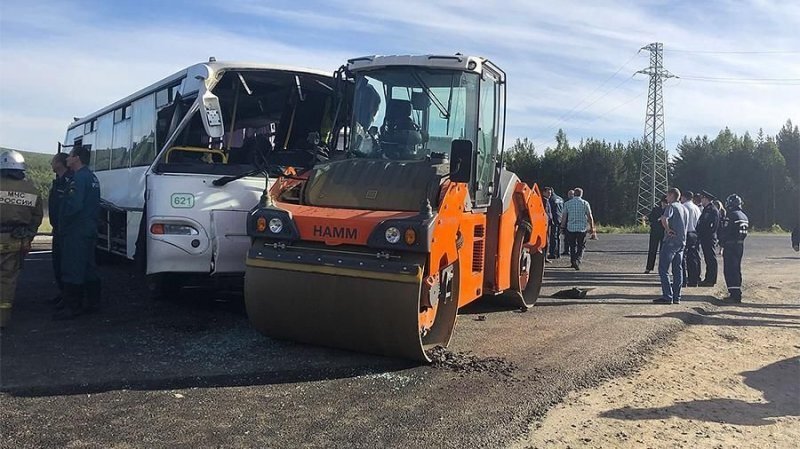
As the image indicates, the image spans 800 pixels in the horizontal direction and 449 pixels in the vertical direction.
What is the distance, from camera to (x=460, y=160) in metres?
5.57

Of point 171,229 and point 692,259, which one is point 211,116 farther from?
point 692,259

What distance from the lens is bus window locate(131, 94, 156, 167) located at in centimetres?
933

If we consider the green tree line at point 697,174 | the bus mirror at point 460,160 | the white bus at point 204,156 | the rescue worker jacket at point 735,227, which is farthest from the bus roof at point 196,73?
the green tree line at point 697,174

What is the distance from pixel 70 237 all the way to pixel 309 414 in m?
4.10

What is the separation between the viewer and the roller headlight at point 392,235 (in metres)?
4.99

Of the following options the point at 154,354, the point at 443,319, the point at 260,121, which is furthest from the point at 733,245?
the point at 154,354

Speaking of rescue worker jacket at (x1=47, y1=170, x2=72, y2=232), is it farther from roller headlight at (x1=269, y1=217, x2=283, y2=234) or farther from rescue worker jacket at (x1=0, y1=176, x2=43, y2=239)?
roller headlight at (x1=269, y1=217, x2=283, y2=234)

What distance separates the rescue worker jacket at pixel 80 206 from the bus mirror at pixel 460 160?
404 centimetres

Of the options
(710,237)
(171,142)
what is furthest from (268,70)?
(710,237)

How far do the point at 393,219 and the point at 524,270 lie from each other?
3.77m

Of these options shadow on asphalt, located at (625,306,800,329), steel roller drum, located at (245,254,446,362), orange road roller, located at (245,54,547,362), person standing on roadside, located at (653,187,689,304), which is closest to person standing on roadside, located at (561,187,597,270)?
person standing on roadside, located at (653,187,689,304)

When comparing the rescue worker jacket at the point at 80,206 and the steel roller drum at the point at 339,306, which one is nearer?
the steel roller drum at the point at 339,306

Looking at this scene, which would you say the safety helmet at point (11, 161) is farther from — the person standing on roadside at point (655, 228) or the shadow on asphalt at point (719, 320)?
the person standing on roadside at point (655, 228)

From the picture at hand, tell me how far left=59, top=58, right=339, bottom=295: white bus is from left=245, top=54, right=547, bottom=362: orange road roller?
2.34 feet
